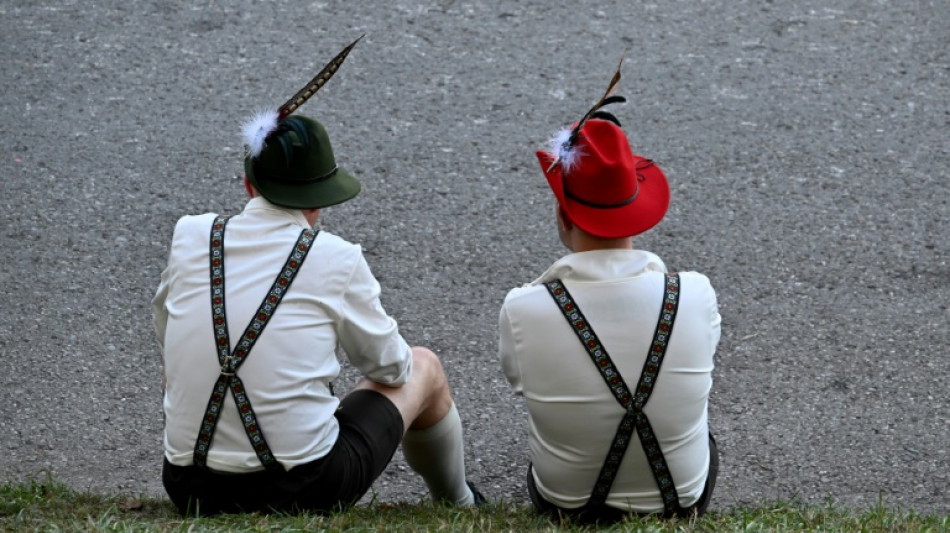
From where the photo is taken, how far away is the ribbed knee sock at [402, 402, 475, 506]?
3439 mm

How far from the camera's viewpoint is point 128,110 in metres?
5.74

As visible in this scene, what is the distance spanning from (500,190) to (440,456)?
2.04m

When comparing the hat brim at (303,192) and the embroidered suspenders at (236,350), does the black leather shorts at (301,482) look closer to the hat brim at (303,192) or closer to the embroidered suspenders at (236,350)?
the embroidered suspenders at (236,350)

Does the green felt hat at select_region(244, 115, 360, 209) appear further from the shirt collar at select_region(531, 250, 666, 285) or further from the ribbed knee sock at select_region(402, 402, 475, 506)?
the ribbed knee sock at select_region(402, 402, 475, 506)

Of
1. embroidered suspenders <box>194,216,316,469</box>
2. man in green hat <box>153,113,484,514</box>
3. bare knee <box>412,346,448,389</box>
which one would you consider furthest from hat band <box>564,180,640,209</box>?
bare knee <box>412,346,448,389</box>

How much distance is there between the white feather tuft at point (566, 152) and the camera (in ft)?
9.27

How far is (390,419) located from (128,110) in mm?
3168

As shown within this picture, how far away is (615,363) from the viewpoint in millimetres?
2748

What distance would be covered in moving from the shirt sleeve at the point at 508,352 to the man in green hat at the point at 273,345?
30cm

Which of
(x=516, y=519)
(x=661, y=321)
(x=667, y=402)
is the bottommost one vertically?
(x=516, y=519)

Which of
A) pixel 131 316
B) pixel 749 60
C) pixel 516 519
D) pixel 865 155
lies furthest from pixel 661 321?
pixel 749 60

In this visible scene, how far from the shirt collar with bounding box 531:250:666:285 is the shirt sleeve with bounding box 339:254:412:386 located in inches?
17.3

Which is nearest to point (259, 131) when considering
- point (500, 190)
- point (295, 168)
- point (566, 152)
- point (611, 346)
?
point (295, 168)

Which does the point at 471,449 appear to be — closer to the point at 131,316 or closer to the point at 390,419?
the point at 390,419
